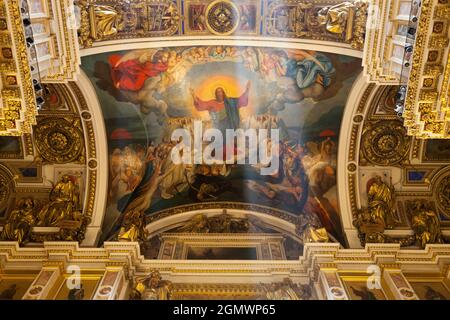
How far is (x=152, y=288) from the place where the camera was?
11.3 metres

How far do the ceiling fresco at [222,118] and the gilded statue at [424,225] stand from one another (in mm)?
1953

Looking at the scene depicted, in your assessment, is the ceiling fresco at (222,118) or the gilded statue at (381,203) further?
the gilded statue at (381,203)

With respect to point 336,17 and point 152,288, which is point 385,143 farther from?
point 152,288

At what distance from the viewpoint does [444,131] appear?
8.49 meters

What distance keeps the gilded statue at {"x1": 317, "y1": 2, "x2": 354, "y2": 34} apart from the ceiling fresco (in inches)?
37.1

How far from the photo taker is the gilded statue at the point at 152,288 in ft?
36.7

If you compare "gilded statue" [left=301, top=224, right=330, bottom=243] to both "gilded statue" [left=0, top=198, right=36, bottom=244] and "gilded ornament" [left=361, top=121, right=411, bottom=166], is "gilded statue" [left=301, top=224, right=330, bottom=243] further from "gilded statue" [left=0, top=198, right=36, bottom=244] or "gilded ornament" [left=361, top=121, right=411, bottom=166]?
"gilded statue" [left=0, top=198, right=36, bottom=244]

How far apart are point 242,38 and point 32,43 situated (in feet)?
18.7

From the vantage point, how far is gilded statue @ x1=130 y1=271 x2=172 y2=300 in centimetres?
1119

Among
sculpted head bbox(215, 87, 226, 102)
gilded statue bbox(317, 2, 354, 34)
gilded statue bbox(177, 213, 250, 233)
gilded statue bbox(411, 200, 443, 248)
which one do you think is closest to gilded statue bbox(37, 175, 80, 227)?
gilded statue bbox(177, 213, 250, 233)

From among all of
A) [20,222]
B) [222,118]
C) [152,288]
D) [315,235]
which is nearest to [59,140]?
[20,222]

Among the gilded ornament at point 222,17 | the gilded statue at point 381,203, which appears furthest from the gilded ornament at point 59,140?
the gilded statue at point 381,203

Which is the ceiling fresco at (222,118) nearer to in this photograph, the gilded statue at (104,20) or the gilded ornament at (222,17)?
the gilded ornament at (222,17)
